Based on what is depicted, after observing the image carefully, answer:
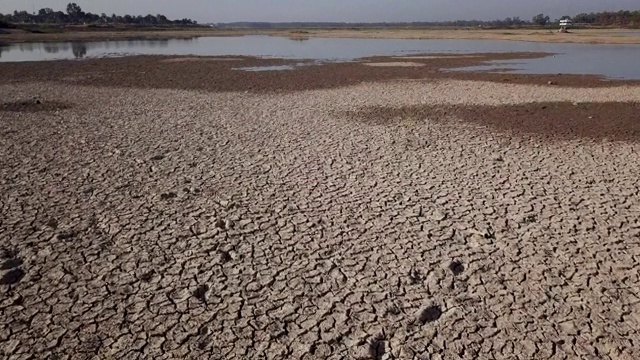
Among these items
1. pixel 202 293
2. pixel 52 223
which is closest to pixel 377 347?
pixel 202 293

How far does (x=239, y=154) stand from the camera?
9383 millimetres

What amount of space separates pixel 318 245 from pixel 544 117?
10083 mm

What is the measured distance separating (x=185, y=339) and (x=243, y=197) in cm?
332

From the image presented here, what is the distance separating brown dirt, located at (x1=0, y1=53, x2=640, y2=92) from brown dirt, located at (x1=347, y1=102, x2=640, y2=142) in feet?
18.9

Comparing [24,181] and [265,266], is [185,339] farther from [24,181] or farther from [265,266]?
[24,181]

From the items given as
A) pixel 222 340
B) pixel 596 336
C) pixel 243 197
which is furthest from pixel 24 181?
pixel 596 336

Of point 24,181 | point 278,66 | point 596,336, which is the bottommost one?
point 596,336

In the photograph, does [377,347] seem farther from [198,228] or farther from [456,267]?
[198,228]

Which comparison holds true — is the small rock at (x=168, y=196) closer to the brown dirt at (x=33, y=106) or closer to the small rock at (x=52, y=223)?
the small rock at (x=52, y=223)

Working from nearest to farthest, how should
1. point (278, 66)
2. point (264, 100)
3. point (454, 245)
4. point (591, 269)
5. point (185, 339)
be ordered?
point (185, 339), point (591, 269), point (454, 245), point (264, 100), point (278, 66)

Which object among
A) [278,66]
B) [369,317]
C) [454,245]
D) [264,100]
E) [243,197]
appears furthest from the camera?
[278,66]

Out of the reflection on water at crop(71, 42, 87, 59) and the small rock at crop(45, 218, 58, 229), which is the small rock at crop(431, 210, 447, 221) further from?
the reflection on water at crop(71, 42, 87, 59)

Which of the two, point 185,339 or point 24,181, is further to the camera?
point 24,181

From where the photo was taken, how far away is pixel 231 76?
22.8m
